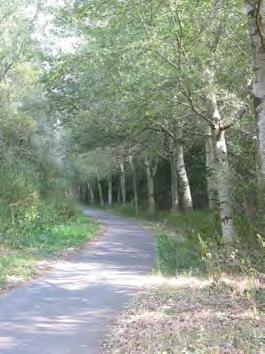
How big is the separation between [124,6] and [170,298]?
653 cm

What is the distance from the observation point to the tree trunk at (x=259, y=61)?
27.5ft

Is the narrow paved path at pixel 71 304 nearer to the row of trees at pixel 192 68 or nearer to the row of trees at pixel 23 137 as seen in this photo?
the row of trees at pixel 192 68

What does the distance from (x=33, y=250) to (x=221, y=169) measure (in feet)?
22.8

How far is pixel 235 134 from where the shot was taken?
16156mm

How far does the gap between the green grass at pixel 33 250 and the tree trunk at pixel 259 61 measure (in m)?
6.19

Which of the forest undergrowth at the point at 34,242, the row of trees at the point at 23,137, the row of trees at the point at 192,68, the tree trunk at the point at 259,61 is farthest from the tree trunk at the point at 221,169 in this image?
the row of trees at the point at 23,137

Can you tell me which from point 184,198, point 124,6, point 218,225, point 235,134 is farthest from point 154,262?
point 184,198

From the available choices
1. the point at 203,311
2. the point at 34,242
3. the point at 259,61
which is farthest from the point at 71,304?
the point at 34,242

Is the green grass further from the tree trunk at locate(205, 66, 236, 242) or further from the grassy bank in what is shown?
the tree trunk at locate(205, 66, 236, 242)

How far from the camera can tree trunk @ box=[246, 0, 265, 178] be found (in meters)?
8.37

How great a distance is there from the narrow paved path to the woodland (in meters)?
0.94

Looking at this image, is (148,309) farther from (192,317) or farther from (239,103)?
(239,103)

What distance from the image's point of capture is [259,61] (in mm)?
8461

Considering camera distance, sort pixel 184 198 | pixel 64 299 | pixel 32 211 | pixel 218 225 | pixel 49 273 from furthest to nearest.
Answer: pixel 184 198 < pixel 32 211 < pixel 218 225 < pixel 49 273 < pixel 64 299
